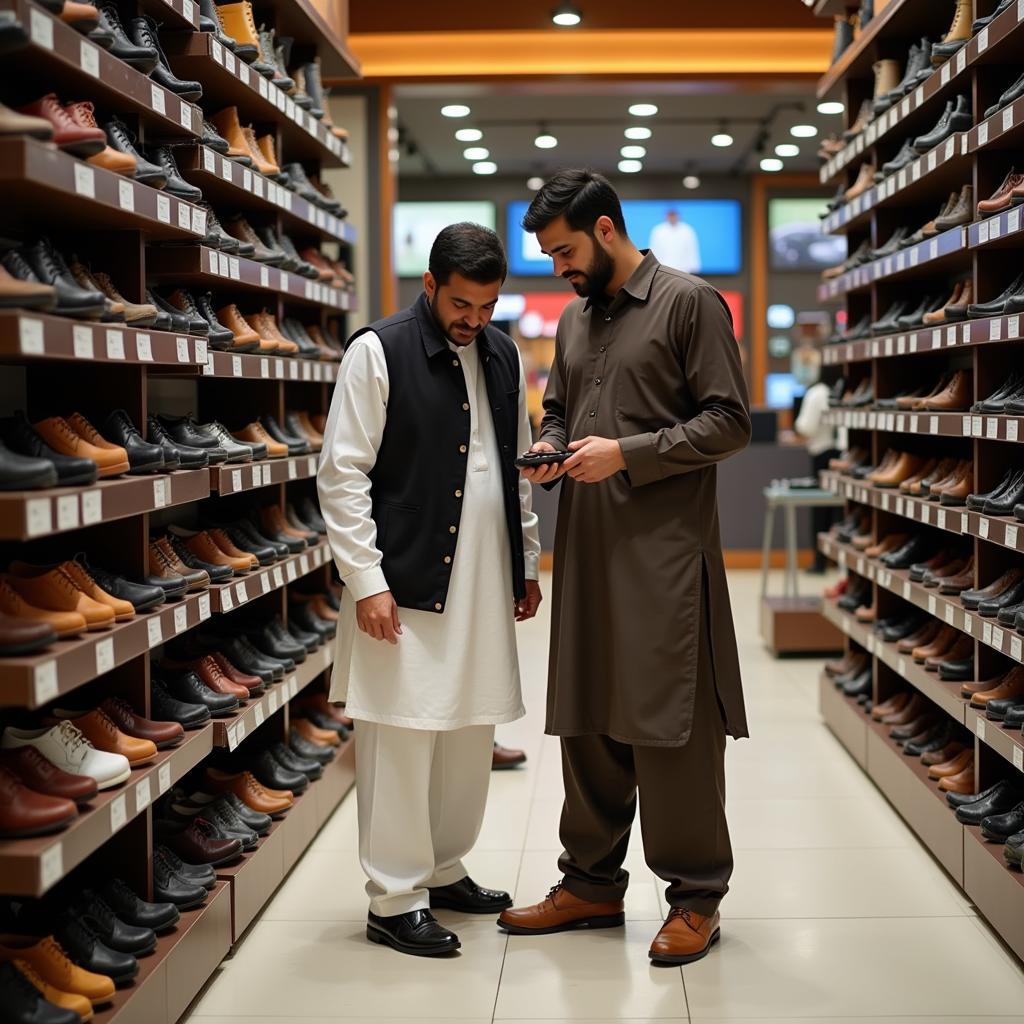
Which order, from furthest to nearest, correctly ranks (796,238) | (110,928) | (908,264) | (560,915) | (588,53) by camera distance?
1. (796,238)
2. (588,53)
3. (908,264)
4. (560,915)
5. (110,928)

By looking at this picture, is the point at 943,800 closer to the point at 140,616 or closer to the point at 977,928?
the point at 977,928

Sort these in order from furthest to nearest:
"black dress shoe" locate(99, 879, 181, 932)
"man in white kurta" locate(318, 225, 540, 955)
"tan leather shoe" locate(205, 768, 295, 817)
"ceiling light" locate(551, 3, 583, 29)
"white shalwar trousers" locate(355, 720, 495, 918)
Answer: "ceiling light" locate(551, 3, 583, 29) → "tan leather shoe" locate(205, 768, 295, 817) → "white shalwar trousers" locate(355, 720, 495, 918) → "man in white kurta" locate(318, 225, 540, 955) → "black dress shoe" locate(99, 879, 181, 932)

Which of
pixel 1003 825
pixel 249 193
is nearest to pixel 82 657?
pixel 249 193

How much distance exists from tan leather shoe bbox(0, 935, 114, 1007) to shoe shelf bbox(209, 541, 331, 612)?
1045 mm

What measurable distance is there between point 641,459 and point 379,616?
2.42 feet

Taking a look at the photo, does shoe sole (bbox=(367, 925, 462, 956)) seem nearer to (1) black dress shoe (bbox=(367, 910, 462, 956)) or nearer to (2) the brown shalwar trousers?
(1) black dress shoe (bbox=(367, 910, 462, 956))

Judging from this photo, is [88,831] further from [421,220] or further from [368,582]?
[421,220]

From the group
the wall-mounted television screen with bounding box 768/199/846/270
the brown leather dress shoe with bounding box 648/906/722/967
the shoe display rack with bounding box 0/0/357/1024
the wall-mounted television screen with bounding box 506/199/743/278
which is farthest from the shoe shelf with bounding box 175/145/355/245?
the wall-mounted television screen with bounding box 768/199/846/270

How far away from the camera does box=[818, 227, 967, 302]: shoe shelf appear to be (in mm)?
4055

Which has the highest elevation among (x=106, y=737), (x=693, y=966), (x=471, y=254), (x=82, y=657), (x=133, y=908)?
(x=471, y=254)

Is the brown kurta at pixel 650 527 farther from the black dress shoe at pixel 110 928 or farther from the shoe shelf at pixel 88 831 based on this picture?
the black dress shoe at pixel 110 928

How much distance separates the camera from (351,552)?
3.13m

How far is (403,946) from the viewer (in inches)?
129

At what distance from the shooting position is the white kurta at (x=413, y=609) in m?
3.16
